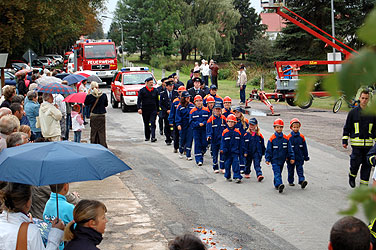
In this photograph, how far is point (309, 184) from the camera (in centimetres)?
1090

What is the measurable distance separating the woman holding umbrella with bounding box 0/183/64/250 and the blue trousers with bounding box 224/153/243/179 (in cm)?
706

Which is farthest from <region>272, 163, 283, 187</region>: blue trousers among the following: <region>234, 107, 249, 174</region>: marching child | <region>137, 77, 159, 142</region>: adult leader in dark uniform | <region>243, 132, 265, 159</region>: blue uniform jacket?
<region>137, 77, 159, 142</region>: adult leader in dark uniform

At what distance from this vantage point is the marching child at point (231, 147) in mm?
11133

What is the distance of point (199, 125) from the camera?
1284 cm

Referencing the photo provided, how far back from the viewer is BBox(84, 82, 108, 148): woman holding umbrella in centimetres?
1321

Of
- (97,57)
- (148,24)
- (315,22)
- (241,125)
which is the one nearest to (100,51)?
(97,57)

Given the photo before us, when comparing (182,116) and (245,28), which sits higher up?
(245,28)

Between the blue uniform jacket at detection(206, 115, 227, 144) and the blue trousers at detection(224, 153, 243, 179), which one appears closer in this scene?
the blue trousers at detection(224, 153, 243, 179)

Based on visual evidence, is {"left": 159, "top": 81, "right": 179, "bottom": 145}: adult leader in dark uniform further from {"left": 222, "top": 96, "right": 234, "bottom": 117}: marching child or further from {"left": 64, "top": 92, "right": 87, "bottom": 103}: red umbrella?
{"left": 222, "top": 96, "right": 234, "bottom": 117}: marching child

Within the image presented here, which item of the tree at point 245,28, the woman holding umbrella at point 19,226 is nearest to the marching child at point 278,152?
the woman holding umbrella at point 19,226

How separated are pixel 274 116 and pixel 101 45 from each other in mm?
19949

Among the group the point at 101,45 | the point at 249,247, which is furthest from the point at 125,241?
the point at 101,45

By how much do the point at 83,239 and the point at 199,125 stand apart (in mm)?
8955

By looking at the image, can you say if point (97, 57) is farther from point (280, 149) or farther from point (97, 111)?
point (280, 149)
